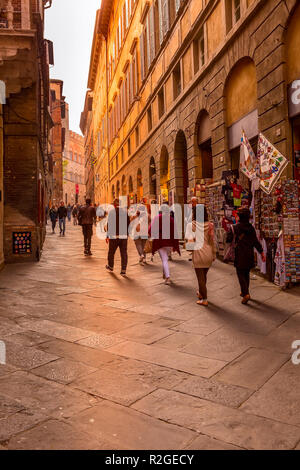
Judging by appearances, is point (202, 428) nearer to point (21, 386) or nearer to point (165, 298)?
point (21, 386)

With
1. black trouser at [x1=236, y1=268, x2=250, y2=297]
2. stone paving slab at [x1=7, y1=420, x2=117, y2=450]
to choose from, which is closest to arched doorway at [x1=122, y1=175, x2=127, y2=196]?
black trouser at [x1=236, y1=268, x2=250, y2=297]

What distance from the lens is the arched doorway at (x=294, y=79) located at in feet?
28.1

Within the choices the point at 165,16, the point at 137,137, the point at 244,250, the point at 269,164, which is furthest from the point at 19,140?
the point at 137,137

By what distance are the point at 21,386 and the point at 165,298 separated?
4025 millimetres

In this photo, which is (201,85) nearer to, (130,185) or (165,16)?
(165,16)

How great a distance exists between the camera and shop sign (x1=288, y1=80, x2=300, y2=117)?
854cm

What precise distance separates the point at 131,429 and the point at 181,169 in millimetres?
15559

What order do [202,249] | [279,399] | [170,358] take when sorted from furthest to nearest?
[202,249], [170,358], [279,399]

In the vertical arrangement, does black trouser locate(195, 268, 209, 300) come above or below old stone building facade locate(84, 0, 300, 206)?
below

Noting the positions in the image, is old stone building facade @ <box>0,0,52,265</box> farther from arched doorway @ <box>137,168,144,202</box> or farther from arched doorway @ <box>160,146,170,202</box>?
arched doorway @ <box>137,168,144,202</box>

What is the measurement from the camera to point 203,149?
49.9 ft

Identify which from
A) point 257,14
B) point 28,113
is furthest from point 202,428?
point 28,113

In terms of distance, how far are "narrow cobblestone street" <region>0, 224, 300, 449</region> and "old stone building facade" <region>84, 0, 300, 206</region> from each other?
424 centimetres

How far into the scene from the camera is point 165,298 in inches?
294
